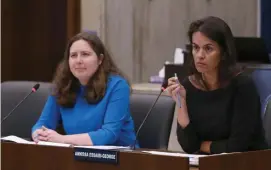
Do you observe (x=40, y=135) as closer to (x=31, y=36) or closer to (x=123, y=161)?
(x=123, y=161)

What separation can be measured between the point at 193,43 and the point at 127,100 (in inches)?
20.0

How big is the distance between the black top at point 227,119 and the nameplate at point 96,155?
514 mm

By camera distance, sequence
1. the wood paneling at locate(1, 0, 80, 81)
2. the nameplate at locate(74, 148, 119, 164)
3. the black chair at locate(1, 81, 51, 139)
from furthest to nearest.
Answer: the wood paneling at locate(1, 0, 80, 81)
the black chair at locate(1, 81, 51, 139)
the nameplate at locate(74, 148, 119, 164)

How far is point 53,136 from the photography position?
3088mm

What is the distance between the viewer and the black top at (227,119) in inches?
111

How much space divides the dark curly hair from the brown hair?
22.3 inches

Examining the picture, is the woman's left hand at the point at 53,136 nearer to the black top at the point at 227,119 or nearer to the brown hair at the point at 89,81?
the brown hair at the point at 89,81

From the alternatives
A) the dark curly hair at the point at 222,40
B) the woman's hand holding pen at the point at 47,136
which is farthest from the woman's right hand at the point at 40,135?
the dark curly hair at the point at 222,40

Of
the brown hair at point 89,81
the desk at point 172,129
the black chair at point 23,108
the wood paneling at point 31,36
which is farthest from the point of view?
the wood paneling at point 31,36

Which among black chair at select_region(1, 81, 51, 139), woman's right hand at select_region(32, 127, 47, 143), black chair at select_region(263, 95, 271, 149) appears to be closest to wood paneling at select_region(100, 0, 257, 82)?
black chair at select_region(1, 81, 51, 139)

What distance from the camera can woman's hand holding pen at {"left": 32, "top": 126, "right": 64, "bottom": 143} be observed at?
3067 millimetres

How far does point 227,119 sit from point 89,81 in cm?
76

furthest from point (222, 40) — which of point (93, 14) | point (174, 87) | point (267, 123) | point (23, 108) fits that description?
point (93, 14)

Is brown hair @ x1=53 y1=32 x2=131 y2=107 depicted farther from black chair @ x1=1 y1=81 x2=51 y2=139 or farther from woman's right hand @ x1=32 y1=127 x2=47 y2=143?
black chair @ x1=1 y1=81 x2=51 y2=139
